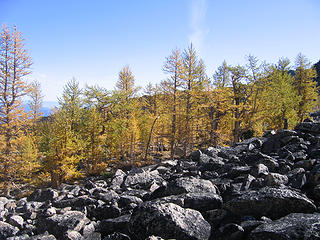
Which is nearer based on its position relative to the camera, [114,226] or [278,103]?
[114,226]

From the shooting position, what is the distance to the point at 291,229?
2912mm

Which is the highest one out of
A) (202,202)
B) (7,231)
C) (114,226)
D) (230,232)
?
(202,202)

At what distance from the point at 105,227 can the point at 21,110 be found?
1989 cm

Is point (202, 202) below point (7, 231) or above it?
above

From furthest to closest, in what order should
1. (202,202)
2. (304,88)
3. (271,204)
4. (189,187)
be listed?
(304,88), (189,187), (202,202), (271,204)

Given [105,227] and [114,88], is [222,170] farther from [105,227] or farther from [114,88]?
[114,88]

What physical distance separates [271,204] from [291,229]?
3.09ft

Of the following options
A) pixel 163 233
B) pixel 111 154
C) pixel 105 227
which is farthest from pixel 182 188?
pixel 111 154

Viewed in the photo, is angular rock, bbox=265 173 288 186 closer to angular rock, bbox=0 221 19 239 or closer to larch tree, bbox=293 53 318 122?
angular rock, bbox=0 221 19 239

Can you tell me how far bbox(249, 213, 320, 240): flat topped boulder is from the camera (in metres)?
2.69

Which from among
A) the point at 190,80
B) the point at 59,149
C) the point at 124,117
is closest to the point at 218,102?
the point at 190,80

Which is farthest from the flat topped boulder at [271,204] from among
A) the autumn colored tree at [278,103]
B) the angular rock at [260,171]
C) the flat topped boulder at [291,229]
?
the autumn colored tree at [278,103]

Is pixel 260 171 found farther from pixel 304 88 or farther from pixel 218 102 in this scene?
pixel 304 88

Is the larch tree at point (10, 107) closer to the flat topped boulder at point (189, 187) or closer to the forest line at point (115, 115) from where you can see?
the forest line at point (115, 115)
